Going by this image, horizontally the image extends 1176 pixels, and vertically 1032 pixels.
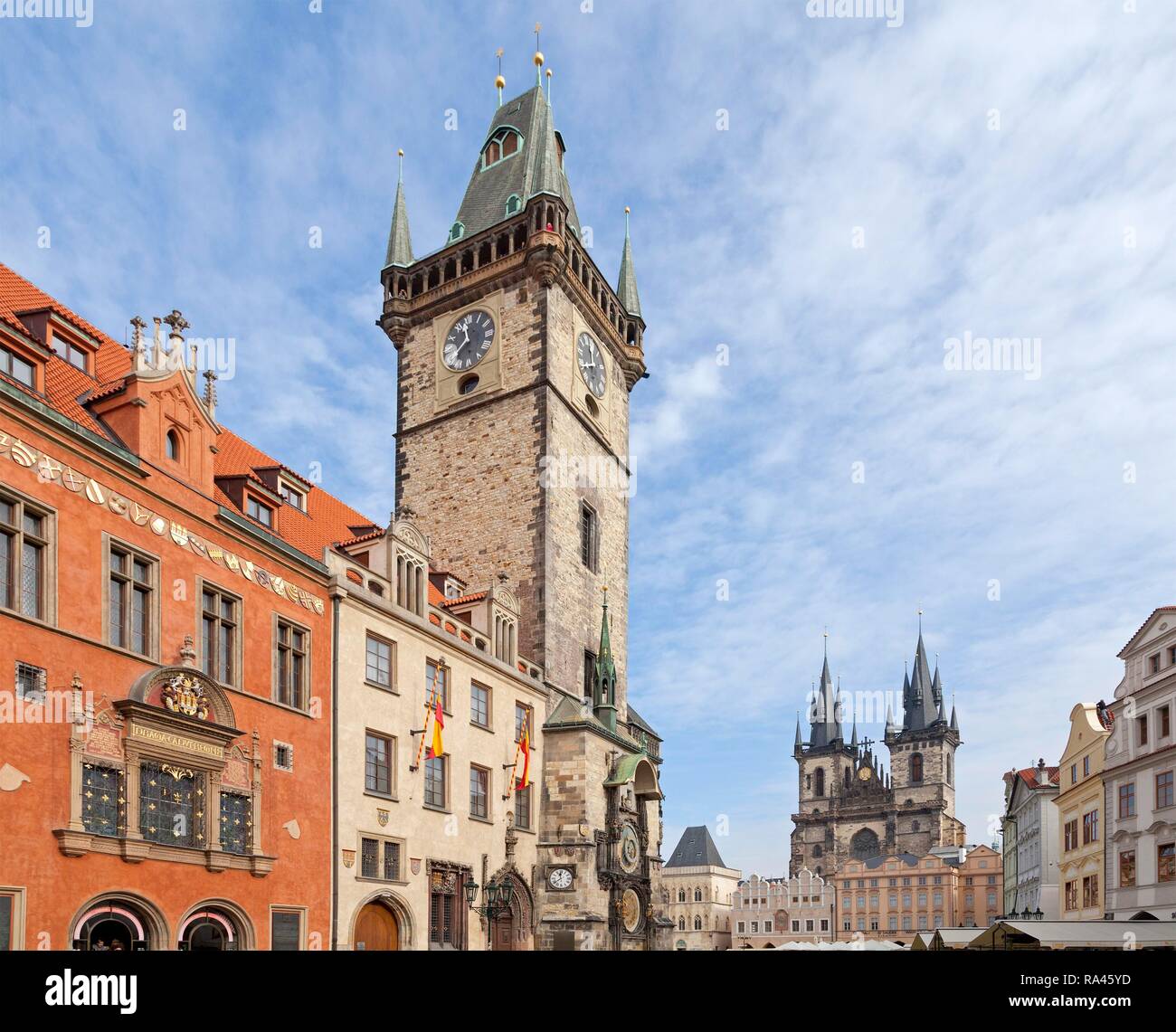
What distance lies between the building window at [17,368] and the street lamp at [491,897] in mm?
17044

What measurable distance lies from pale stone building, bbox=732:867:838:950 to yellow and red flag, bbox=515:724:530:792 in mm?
100735

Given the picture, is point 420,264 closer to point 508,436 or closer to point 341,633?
point 508,436

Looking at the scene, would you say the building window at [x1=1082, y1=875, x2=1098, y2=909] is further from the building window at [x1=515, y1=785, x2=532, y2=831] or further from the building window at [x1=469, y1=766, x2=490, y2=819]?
the building window at [x1=469, y1=766, x2=490, y2=819]

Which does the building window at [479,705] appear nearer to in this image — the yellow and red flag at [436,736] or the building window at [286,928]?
the yellow and red flag at [436,736]

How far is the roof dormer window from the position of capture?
44.3 metres

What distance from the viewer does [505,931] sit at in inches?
1199

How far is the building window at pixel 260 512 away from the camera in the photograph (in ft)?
77.9

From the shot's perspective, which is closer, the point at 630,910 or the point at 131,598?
the point at 131,598

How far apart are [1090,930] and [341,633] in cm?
1902

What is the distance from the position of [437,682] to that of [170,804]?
395 inches

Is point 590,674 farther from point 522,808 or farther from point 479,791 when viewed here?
point 479,791

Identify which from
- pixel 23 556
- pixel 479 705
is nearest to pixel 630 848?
pixel 479 705

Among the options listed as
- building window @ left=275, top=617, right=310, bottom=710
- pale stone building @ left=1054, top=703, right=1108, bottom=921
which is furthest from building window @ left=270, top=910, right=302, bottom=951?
pale stone building @ left=1054, top=703, right=1108, bottom=921
